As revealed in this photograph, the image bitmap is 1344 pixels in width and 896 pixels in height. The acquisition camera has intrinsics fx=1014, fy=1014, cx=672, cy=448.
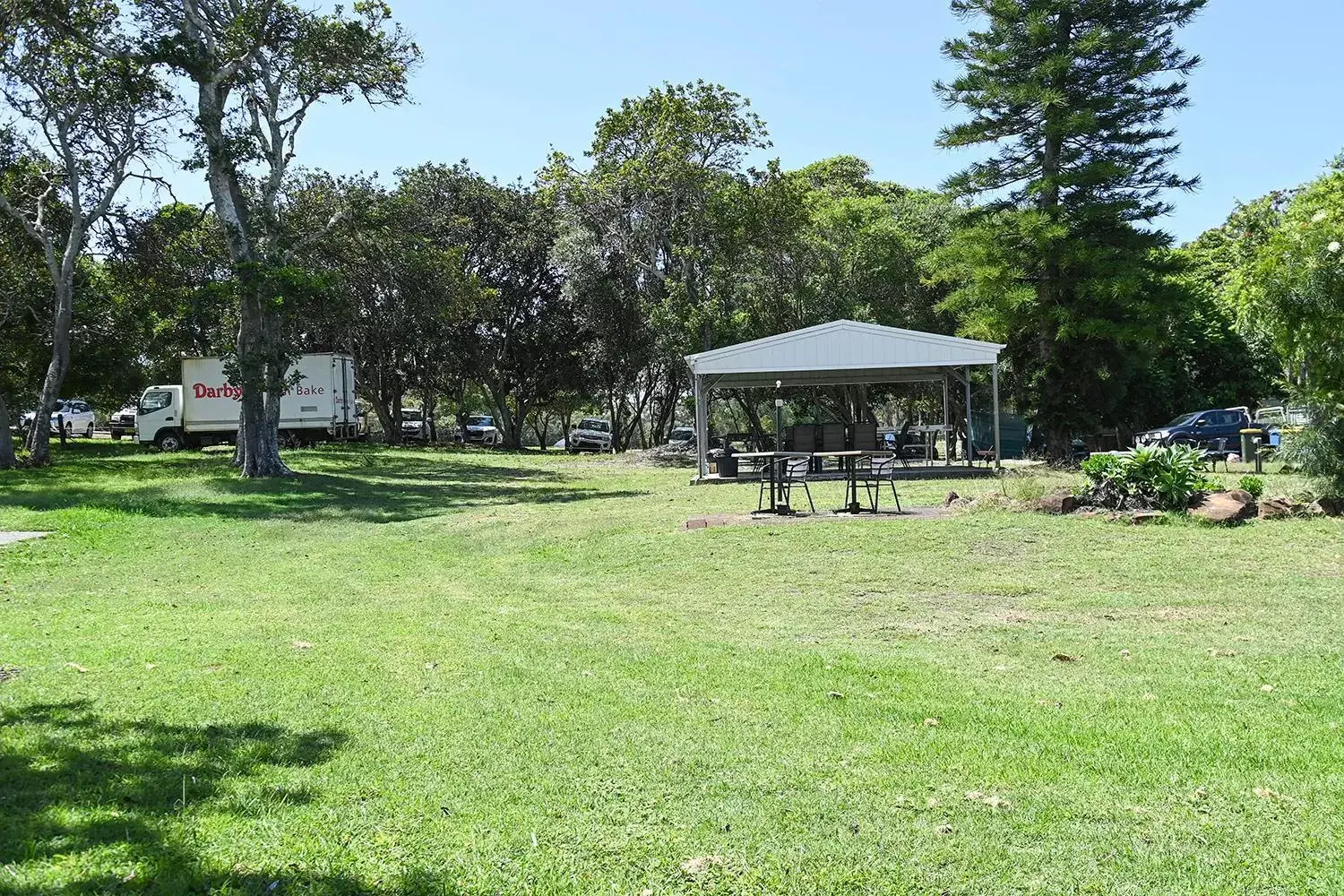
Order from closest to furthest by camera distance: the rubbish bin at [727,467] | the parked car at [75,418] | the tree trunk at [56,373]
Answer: the rubbish bin at [727,467] → the tree trunk at [56,373] → the parked car at [75,418]

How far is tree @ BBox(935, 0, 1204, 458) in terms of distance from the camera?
23672 mm

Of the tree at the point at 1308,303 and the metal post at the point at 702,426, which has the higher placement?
the tree at the point at 1308,303

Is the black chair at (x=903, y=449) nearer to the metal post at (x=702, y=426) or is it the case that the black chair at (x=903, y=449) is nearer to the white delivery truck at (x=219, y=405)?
the metal post at (x=702, y=426)

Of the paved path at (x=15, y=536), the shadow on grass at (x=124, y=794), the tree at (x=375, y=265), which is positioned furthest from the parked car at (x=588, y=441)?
the shadow on grass at (x=124, y=794)

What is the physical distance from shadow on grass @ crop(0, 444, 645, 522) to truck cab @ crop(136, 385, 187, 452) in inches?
193

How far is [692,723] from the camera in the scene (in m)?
4.55

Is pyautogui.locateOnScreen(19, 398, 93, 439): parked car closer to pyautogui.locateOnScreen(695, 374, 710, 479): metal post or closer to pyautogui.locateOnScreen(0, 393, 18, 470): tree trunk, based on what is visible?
pyautogui.locateOnScreen(0, 393, 18, 470): tree trunk

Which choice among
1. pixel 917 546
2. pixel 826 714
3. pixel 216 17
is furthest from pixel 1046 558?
pixel 216 17

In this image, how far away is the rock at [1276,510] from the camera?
454 inches

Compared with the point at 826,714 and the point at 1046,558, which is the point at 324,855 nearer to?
the point at 826,714

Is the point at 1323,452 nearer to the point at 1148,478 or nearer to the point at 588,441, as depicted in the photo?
the point at 1148,478

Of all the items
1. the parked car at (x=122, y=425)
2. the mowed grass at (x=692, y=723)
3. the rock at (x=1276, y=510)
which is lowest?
the mowed grass at (x=692, y=723)

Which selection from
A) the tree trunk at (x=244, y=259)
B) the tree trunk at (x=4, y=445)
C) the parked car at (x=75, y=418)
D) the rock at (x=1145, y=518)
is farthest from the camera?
the parked car at (x=75, y=418)

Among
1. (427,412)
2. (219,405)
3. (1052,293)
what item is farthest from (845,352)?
(427,412)
